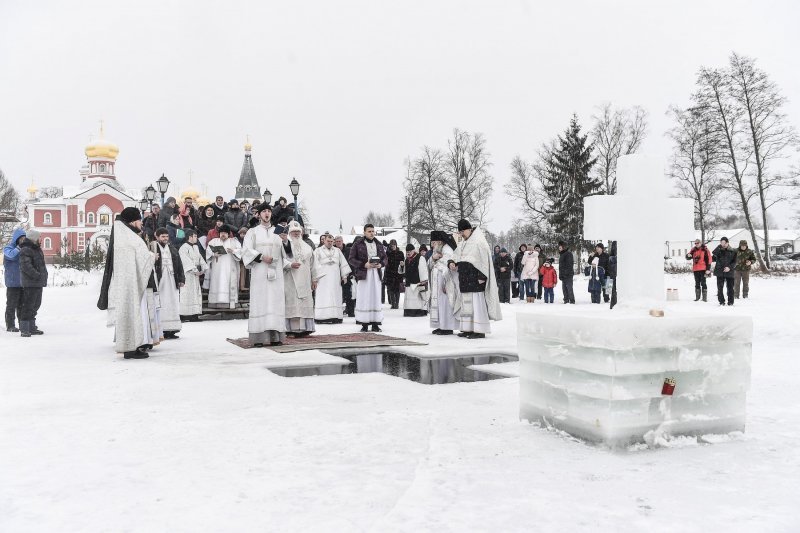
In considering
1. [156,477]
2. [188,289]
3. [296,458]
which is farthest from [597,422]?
[188,289]

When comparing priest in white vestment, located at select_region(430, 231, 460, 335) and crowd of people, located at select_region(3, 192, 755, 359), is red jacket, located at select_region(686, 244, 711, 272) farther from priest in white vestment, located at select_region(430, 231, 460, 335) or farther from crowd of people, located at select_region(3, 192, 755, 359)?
priest in white vestment, located at select_region(430, 231, 460, 335)

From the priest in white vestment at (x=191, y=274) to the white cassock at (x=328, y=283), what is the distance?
7.77 feet

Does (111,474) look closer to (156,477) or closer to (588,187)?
(156,477)

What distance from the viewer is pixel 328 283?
14.2 metres

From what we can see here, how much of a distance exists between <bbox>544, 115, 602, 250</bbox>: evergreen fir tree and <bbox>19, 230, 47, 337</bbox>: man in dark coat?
3083cm

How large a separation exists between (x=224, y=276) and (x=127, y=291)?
621cm

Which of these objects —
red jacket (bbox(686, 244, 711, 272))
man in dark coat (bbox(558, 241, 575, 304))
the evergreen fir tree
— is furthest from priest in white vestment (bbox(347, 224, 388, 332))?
the evergreen fir tree

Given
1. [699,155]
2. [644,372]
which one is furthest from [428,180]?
[644,372]

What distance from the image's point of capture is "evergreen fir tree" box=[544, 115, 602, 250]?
3919 centimetres

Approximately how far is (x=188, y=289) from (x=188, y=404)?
8849 mm

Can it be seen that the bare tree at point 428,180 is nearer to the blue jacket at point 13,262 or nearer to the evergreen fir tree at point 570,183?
the evergreen fir tree at point 570,183

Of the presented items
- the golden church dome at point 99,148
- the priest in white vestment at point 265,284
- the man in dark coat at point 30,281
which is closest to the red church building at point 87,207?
the golden church dome at point 99,148

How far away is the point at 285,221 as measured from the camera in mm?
16375

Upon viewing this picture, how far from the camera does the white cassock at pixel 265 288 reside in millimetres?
9578
